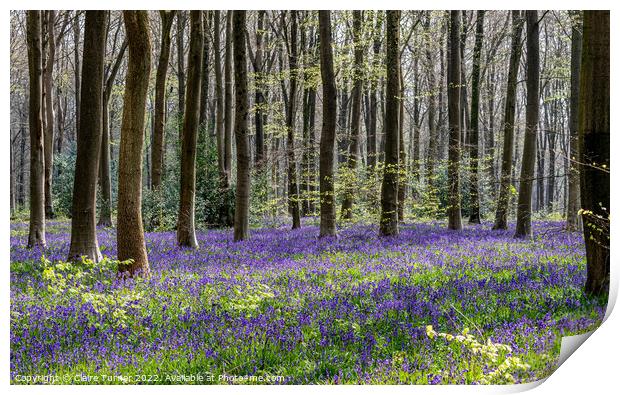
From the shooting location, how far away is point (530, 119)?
446 inches

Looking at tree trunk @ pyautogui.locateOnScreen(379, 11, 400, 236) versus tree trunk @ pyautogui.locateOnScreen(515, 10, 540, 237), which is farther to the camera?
tree trunk @ pyautogui.locateOnScreen(379, 11, 400, 236)

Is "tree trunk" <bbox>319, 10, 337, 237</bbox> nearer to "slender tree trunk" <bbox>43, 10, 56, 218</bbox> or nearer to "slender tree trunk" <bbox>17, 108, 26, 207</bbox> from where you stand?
"slender tree trunk" <bbox>17, 108, 26, 207</bbox>

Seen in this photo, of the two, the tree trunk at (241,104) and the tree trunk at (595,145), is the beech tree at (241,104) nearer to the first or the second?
the tree trunk at (241,104)

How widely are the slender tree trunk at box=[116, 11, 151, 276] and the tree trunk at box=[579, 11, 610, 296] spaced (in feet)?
17.6

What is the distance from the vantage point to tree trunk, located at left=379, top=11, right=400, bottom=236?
1156 centimetres

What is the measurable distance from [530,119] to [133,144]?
8472 mm

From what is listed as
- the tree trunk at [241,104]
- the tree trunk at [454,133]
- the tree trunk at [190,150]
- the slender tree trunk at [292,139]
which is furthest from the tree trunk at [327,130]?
the tree trunk at [454,133]

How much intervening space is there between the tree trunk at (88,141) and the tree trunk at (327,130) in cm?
487

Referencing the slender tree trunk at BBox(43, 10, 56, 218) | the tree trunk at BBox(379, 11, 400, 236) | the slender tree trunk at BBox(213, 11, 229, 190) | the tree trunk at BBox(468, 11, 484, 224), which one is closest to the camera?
the tree trunk at BBox(379, 11, 400, 236)

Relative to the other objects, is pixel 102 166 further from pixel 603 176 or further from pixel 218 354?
pixel 603 176

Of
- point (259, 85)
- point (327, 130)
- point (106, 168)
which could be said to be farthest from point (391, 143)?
point (106, 168)

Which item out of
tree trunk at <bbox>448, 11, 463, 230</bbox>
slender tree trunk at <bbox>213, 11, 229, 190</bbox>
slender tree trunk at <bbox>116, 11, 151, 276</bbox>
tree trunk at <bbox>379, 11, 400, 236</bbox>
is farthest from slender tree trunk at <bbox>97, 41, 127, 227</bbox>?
tree trunk at <bbox>448, 11, 463, 230</bbox>

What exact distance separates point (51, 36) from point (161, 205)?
5.58m
